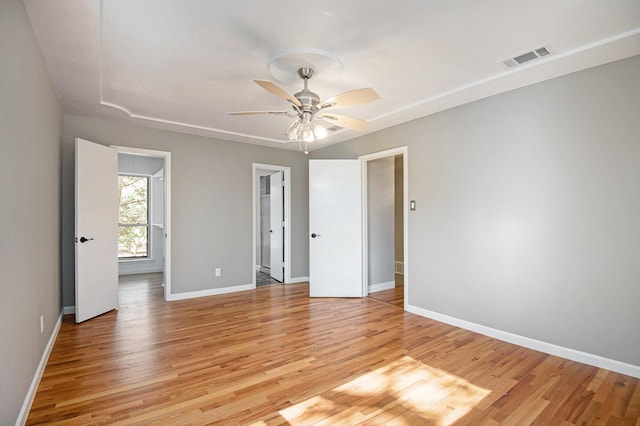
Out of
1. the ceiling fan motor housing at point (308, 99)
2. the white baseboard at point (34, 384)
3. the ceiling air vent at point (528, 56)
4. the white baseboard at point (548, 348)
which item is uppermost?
the ceiling air vent at point (528, 56)

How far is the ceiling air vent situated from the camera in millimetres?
2506

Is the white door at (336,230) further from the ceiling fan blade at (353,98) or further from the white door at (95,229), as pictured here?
the white door at (95,229)

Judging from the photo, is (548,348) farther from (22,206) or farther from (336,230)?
(22,206)

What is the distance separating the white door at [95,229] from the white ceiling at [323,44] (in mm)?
732

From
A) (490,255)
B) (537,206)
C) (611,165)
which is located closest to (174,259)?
(490,255)

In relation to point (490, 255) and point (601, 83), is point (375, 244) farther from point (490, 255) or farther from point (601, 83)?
point (601, 83)

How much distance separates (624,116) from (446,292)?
2307mm

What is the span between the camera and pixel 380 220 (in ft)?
17.8

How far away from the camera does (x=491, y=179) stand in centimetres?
339

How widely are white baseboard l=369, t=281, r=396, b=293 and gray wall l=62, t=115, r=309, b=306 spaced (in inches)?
79.8

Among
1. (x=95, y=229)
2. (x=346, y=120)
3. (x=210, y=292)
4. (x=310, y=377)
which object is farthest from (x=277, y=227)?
(x=310, y=377)

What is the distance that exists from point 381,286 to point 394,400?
3.24 m

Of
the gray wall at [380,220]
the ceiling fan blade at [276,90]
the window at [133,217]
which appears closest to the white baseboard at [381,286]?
the gray wall at [380,220]

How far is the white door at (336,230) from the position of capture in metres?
5.02
